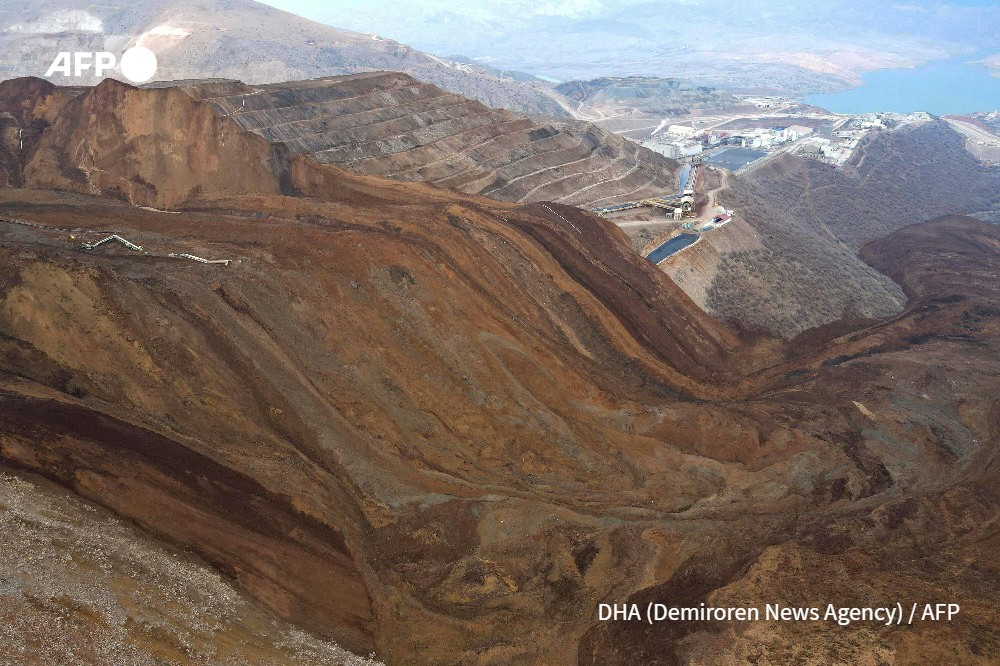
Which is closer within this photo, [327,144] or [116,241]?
[116,241]

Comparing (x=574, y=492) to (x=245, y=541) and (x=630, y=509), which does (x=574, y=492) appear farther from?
(x=245, y=541)

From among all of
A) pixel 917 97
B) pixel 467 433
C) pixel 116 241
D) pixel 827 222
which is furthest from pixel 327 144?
pixel 917 97

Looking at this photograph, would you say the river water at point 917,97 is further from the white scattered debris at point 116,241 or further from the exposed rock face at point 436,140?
the white scattered debris at point 116,241

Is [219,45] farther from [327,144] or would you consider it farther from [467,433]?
[467,433]

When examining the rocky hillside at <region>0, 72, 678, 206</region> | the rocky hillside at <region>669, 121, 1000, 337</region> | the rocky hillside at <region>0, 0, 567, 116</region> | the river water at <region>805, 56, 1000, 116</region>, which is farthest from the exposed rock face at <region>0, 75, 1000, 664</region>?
the river water at <region>805, 56, 1000, 116</region>

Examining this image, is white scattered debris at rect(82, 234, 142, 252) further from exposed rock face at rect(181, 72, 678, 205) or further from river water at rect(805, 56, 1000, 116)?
river water at rect(805, 56, 1000, 116)

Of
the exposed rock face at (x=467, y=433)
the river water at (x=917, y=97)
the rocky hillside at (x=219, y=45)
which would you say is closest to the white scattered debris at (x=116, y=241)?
the exposed rock face at (x=467, y=433)

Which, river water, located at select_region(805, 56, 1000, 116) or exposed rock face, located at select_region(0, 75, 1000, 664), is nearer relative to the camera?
exposed rock face, located at select_region(0, 75, 1000, 664)

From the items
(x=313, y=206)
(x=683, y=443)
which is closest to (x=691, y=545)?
(x=683, y=443)
